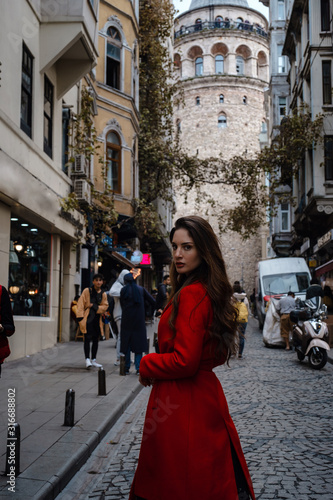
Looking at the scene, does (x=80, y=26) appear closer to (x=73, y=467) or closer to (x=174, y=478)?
(x=73, y=467)

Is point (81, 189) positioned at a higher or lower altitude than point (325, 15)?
lower

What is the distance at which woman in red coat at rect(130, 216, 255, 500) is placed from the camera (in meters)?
2.32

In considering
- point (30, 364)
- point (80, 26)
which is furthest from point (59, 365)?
point (80, 26)

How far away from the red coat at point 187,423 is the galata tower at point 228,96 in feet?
189

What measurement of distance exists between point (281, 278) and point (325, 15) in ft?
36.8

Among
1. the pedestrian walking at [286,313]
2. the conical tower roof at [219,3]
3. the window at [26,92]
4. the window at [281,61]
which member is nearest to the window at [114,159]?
the pedestrian walking at [286,313]

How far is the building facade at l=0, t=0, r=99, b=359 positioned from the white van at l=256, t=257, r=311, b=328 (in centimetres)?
941

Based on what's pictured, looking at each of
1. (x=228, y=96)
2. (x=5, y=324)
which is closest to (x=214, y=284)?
(x=5, y=324)

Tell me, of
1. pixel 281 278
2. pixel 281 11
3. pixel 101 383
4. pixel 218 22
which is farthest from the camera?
pixel 218 22

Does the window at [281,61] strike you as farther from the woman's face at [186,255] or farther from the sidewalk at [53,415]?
the woman's face at [186,255]

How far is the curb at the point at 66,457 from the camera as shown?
403 cm

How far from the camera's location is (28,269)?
472 inches

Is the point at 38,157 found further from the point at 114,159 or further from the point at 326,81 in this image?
the point at 326,81

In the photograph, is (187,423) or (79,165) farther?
(79,165)
